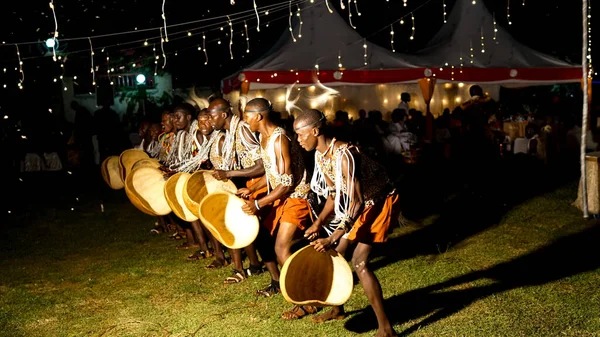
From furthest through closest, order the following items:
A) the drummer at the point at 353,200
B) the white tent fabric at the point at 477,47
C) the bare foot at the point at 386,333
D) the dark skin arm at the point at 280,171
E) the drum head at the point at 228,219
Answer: the white tent fabric at the point at 477,47 → the drum head at the point at 228,219 → the dark skin arm at the point at 280,171 → the bare foot at the point at 386,333 → the drummer at the point at 353,200

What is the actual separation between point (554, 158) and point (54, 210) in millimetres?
10532

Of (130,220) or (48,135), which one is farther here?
(48,135)

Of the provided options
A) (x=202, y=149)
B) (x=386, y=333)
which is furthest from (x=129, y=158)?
(x=386, y=333)

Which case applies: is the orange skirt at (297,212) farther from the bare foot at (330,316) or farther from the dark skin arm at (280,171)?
the bare foot at (330,316)

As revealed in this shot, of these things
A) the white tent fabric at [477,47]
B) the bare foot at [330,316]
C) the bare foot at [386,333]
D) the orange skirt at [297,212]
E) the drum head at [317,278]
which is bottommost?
the bare foot at [330,316]

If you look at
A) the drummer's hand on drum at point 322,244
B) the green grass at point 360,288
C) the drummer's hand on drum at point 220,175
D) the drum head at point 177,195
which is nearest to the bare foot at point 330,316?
the green grass at point 360,288

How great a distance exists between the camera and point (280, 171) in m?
5.34

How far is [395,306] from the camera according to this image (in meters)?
5.55

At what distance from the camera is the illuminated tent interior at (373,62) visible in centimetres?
1329

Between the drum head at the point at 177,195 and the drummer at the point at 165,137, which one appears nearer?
the drum head at the point at 177,195

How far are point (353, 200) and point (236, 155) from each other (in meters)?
2.21

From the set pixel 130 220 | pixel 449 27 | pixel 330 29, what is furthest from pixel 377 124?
pixel 449 27

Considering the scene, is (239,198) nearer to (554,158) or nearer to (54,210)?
(54,210)

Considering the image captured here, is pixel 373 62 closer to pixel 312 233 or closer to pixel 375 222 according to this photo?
pixel 375 222
